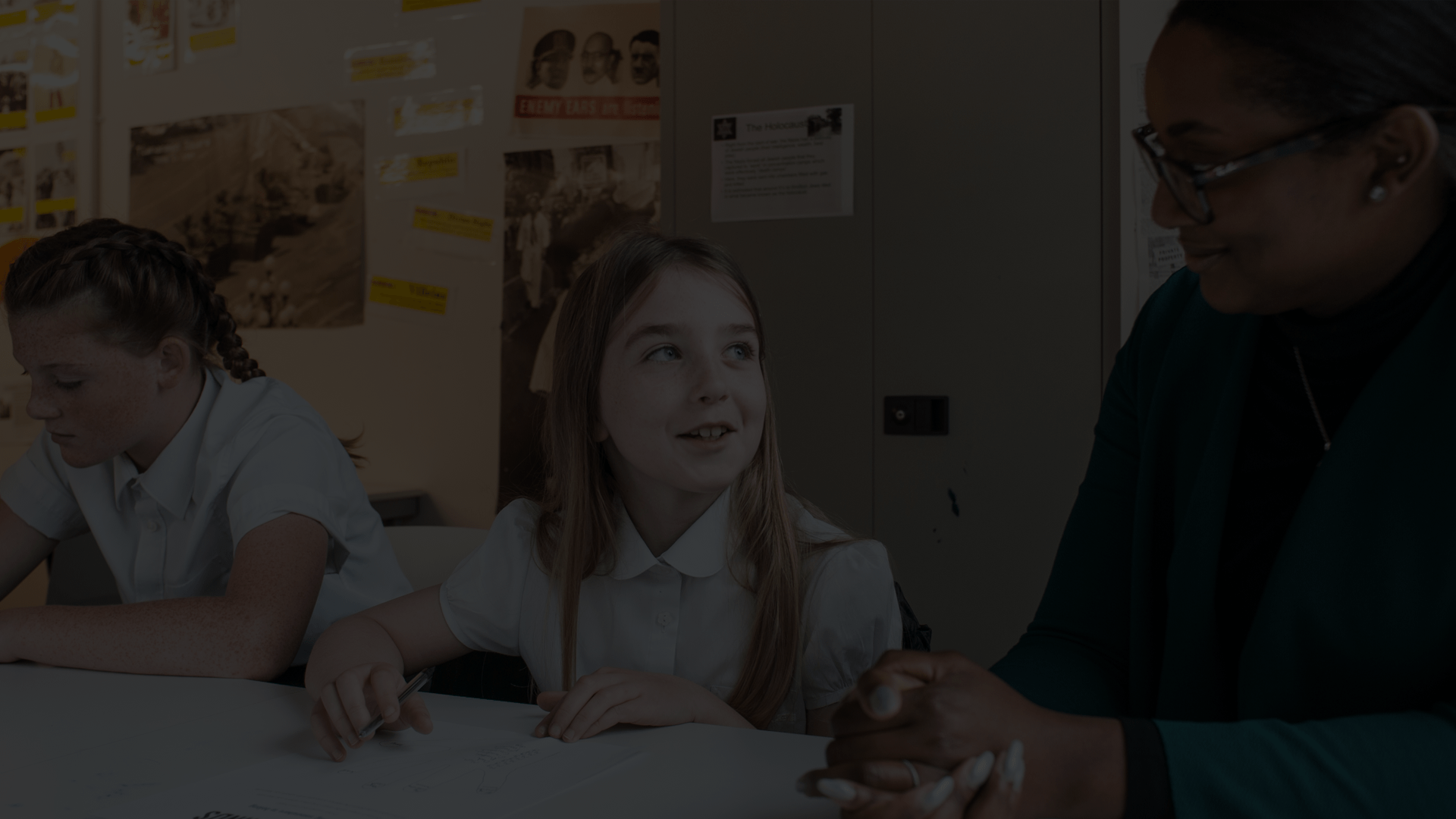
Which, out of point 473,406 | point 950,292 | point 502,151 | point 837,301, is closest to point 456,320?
point 473,406

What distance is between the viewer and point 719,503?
1243mm

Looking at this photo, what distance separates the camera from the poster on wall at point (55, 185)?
365 centimetres

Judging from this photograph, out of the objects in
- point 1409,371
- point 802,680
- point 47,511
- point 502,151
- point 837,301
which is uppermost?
point 502,151

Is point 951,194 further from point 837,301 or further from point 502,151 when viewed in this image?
point 502,151

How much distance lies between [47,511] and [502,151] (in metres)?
1.70

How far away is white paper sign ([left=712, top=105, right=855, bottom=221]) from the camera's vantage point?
2160 millimetres

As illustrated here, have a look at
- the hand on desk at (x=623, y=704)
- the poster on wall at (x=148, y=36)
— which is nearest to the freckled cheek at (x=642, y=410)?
the hand on desk at (x=623, y=704)

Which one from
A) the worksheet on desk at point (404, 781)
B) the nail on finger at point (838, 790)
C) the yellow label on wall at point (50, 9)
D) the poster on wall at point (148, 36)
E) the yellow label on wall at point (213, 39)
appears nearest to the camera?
the nail on finger at point (838, 790)

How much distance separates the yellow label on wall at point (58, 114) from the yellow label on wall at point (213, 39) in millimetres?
570

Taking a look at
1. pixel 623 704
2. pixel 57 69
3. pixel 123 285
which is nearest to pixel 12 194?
pixel 57 69

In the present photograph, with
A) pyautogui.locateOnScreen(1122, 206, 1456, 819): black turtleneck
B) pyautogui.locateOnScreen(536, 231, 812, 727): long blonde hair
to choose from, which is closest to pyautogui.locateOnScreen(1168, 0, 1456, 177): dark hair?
pyautogui.locateOnScreen(1122, 206, 1456, 819): black turtleneck

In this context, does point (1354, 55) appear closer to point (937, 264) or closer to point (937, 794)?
point (937, 794)

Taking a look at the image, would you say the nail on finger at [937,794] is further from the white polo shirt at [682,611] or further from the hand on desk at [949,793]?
the white polo shirt at [682,611]

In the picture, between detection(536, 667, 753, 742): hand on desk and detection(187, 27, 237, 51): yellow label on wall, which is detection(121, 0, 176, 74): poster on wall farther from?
detection(536, 667, 753, 742): hand on desk
